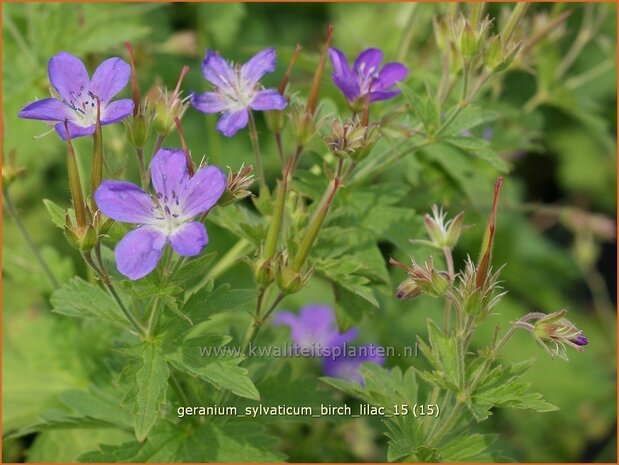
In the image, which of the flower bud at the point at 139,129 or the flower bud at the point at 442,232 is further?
the flower bud at the point at 442,232

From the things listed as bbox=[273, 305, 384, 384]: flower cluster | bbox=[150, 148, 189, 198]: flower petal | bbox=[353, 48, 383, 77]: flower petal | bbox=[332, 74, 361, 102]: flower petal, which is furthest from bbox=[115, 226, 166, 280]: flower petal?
bbox=[273, 305, 384, 384]: flower cluster

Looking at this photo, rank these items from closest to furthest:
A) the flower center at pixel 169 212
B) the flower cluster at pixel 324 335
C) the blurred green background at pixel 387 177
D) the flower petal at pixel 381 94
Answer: the flower center at pixel 169 212, the flower petal at pixel 381 94, the blurred green background at pixel 387 177, the flower cluster at pixel 324 335

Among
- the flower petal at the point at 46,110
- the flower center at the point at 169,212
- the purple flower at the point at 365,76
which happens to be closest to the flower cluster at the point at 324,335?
the purple flower at the point at 365,76

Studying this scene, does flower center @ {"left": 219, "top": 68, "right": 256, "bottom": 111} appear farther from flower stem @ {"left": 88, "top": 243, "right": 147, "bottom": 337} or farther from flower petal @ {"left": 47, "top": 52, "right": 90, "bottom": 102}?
flower stem @ {"left": 88, "top": 243, "right": 147, "bottom": 337}

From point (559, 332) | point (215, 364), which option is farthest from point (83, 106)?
point (559, 332)

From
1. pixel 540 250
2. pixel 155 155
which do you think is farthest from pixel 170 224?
pixel 540 250

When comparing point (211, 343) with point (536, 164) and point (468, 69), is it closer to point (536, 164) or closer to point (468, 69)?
point (468, 69)

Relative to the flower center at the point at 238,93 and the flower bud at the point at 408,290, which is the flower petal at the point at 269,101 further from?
the flower bud at the point at 408,290
